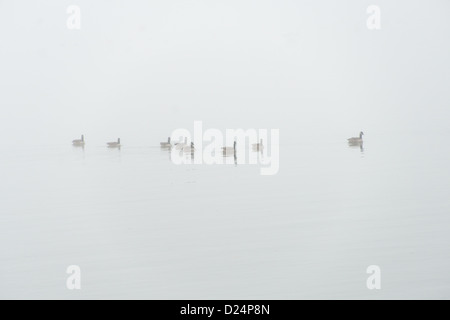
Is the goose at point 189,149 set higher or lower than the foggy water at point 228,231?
higher

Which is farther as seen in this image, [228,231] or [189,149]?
[189,149]

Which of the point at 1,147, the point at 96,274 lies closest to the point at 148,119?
the point at 1,147

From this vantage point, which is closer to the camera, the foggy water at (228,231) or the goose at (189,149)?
the foggy water at (228,231)

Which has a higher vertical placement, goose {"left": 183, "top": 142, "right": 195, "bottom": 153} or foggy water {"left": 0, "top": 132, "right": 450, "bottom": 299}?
goose {"left": 183, "top": 142, "right": 195, "bottom": 153}

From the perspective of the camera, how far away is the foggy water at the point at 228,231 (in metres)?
20.3

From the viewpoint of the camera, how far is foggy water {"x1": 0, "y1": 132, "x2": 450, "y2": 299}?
2031cm

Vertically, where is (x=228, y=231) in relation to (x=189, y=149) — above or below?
below

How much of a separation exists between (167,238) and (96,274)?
4833mm

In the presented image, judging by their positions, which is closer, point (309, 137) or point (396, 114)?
point (309, 137)

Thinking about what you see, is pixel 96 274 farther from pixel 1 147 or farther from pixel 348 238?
pixel 1 147

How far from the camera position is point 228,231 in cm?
2688

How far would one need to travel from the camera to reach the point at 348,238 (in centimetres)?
2500

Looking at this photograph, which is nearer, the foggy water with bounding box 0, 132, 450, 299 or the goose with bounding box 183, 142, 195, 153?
the foggy water with bounding box 0, 132, 450, 299
